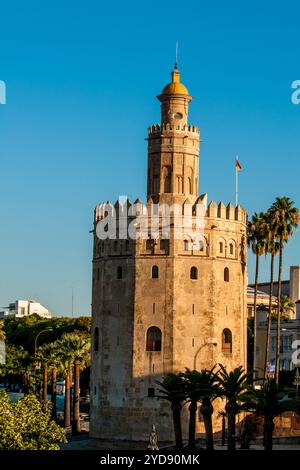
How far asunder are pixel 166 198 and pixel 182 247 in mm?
3895

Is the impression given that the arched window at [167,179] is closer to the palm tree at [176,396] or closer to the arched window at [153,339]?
the arched window at [153,339]

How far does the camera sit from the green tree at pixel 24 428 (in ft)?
199

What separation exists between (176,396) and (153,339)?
1052cm

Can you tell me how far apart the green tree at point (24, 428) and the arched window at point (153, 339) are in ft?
72.3

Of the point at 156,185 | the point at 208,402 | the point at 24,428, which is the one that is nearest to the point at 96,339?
the point at 156,185

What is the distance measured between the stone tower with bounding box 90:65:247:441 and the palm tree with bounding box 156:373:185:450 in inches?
287

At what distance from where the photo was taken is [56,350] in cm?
11344

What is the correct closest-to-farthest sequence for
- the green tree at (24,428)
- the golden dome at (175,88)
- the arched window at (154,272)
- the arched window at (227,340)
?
the green tree at (24,428) < the arched window at (154,272) < the arched window at (227,340) < the golden dome at (175,88)

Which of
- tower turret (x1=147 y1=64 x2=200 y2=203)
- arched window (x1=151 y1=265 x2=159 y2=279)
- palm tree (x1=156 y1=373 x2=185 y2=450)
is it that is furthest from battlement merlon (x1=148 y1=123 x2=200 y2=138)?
palm tree (x1=156 y1=373 x2=185 y2=450)

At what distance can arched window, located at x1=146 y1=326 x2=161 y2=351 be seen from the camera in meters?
89.1

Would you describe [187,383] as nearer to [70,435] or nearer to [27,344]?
[70,435]

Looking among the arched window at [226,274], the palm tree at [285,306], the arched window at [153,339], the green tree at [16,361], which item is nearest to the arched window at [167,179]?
the arched window at [226,274]

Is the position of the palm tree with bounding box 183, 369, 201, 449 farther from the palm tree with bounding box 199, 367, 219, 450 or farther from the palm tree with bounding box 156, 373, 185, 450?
the palm tree with bounding box 156, 373, 185, 450
